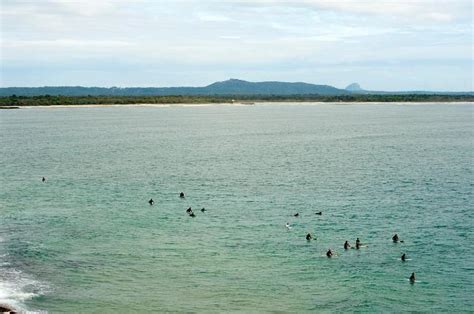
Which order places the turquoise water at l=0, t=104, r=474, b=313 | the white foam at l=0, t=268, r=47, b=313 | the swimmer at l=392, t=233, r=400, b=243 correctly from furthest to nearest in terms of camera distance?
the swimmer at l=392, t=233, r=400, b=243
the turquoise water at l=0, t=104, r=474, b=313
the white foam at l=0, t=268, r=47, b=313

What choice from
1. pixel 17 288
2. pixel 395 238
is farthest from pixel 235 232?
pixel 17 288

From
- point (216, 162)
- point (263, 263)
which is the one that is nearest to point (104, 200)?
point (263, 263)

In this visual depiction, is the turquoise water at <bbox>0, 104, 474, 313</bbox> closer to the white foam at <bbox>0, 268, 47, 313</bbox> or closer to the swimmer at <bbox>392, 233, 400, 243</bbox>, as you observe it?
the white foam at <bbox>0, 268, 47, 313</bbox>

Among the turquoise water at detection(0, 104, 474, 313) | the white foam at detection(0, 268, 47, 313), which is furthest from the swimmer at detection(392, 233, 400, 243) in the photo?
the white foam at detection(0, 268, 47, 313)

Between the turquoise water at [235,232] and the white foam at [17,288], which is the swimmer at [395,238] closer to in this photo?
the turquoise water at [235,232]

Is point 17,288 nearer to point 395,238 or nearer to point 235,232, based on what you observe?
point 235,232

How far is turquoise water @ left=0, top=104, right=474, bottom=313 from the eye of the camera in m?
36.0

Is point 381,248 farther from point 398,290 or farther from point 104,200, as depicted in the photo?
point 104,200

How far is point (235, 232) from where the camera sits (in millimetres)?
49219

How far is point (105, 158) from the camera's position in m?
96.5

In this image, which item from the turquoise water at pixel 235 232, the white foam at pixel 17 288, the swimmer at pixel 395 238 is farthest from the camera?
the swimmer at pixel 395 238

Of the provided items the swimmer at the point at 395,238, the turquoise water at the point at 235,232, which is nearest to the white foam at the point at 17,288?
the turquoise water at the point at 235,232

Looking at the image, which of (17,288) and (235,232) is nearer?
(17,288)

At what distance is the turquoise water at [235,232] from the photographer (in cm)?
3600
